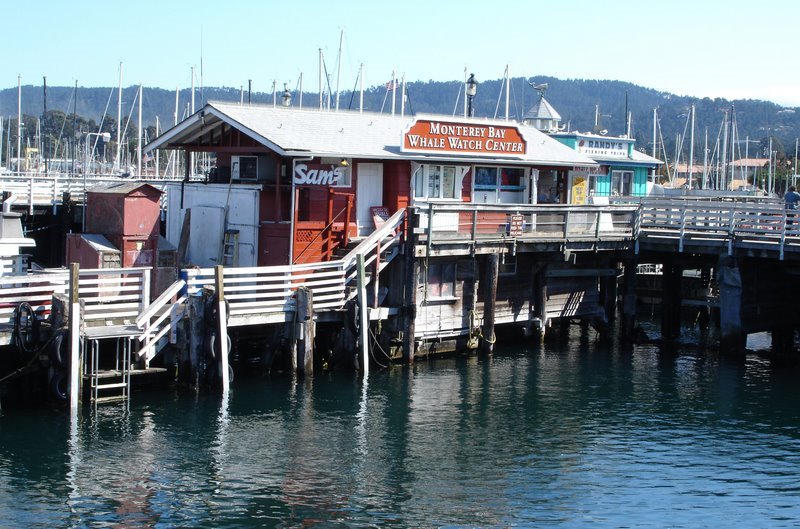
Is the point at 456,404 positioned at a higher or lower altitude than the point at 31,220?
lower

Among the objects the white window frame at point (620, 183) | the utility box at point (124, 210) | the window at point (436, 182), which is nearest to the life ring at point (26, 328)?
the utility box at point (124, 210)

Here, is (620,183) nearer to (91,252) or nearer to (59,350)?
(91,252)

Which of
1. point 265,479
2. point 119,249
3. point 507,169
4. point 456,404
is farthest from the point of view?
point 507,169

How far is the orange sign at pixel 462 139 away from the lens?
33281 millimetres

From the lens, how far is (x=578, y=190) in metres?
39.4

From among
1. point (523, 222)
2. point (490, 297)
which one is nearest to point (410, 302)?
point (490, 297)

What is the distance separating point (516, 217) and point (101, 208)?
1283cm

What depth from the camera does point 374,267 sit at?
101 ft

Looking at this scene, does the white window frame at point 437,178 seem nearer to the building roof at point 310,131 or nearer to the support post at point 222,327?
the building roof at point 310,131

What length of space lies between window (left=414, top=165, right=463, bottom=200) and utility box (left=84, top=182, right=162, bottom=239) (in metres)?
8.63

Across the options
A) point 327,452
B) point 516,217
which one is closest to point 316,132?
point 516,217

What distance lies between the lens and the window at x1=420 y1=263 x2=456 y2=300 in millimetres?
32562

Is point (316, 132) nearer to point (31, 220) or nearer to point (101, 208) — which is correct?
point (101, 208)

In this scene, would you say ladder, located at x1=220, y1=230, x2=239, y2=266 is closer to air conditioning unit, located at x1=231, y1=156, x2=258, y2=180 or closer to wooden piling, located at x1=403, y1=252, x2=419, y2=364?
air conditioning unit, located at x1=231, y1=156, x2=258, y2=180
